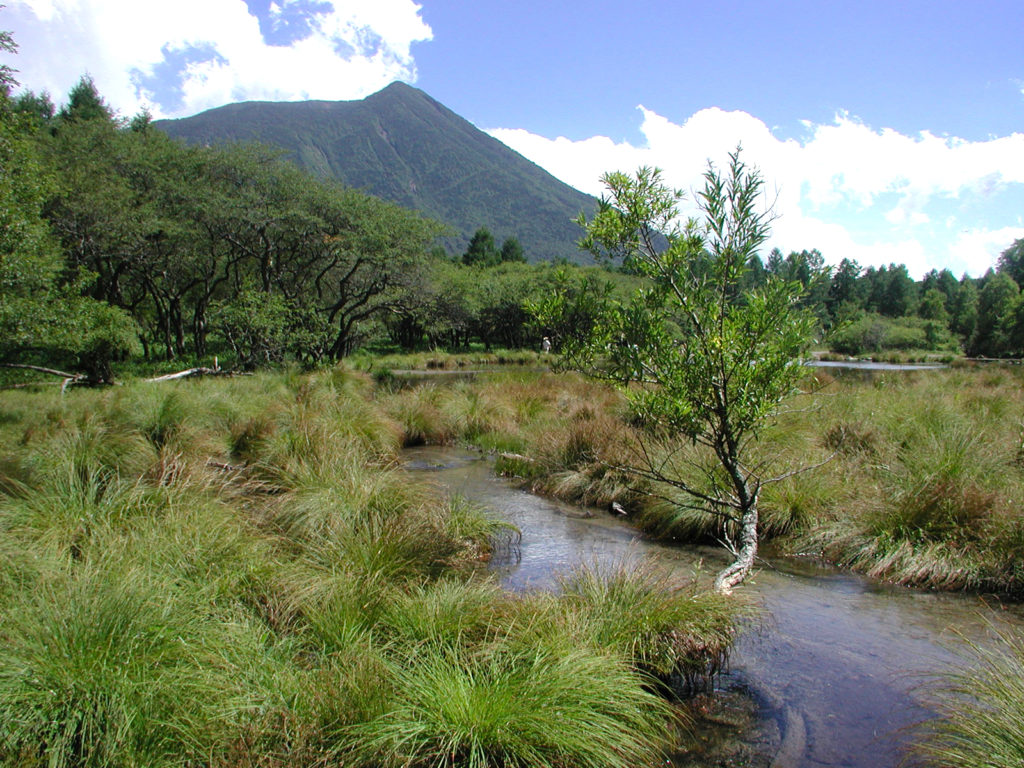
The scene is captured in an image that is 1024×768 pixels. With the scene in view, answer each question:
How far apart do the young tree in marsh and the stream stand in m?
0.74

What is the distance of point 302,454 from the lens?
9.27m

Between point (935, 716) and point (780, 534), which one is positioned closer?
point (935, 716)

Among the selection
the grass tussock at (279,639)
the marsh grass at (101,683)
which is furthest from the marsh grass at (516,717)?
the marsh grass at (101,683)

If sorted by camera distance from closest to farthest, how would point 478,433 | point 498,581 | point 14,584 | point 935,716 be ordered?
point 14,584
point 935,716
point 498,581
point 478,433

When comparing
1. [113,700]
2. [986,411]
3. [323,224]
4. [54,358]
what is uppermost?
[323,224]

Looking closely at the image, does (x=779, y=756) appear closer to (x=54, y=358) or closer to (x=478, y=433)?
(x=478, y=433)

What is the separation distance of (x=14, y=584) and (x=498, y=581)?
12.6 feet

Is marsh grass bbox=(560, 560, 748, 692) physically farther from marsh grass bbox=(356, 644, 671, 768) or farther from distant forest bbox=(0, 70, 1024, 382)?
distant forest bbox=(0, 70, 1024, 382)

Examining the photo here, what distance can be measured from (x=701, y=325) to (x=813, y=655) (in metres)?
2.90

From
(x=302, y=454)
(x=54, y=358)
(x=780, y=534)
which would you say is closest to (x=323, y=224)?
(x=54, y=358)

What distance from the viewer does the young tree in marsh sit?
555 centimetres

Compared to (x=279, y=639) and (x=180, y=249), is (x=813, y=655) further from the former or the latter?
(x=180, y=249)

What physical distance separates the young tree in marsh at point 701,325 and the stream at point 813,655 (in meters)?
0.74

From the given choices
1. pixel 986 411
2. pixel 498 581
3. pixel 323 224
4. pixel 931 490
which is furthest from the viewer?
pixel 323 224
